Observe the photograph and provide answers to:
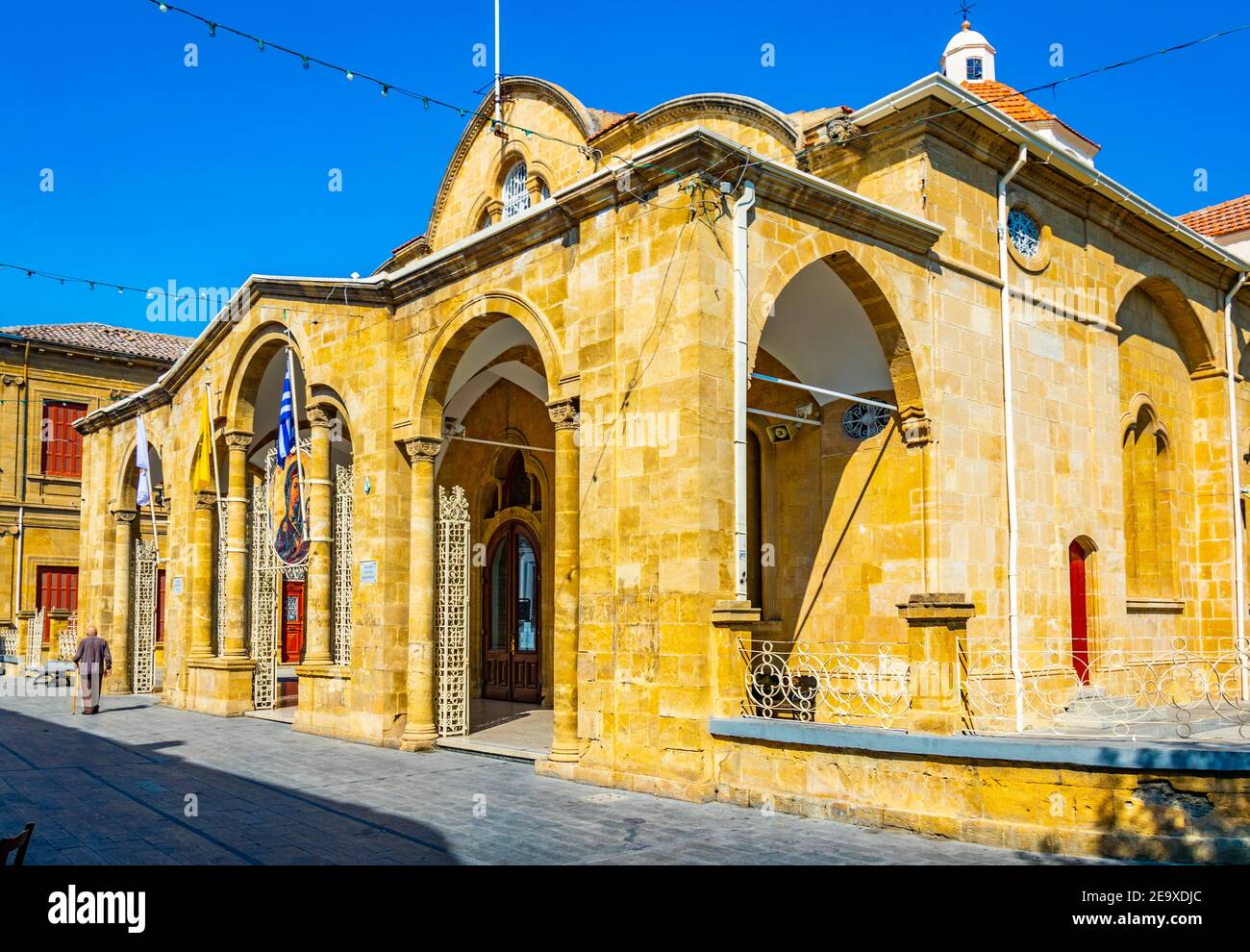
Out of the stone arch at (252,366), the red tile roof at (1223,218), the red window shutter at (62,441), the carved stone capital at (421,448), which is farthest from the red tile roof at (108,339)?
the red tile roof at (1223,218)

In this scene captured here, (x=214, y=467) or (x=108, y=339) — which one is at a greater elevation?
(x=108, y=339)

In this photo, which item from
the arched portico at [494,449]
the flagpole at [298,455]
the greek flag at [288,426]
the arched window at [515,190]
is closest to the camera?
the arched portico at [494,449]

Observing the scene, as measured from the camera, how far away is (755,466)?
1370cm

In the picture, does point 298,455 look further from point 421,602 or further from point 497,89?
point 497,89

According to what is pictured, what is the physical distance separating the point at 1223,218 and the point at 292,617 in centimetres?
2316

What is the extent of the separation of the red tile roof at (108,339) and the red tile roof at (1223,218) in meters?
27.5

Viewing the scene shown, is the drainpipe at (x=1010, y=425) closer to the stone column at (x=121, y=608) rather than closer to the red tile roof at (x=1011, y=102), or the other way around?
the red tile roof at (x=1011, y=102)

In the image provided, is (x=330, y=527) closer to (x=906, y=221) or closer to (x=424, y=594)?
(x=424, y=594)

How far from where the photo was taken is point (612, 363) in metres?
9.81

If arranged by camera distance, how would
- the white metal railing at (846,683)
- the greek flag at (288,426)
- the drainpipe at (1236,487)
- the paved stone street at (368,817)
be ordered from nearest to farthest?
the paved stone street at (368,817), the white metal railing at (846,683), the greek flag at (288,426), the drainpipe at (1236,487)

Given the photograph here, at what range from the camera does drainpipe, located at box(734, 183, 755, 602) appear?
9.02 metres

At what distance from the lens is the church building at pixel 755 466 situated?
878cm

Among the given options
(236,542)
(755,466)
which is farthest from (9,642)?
(755,466)

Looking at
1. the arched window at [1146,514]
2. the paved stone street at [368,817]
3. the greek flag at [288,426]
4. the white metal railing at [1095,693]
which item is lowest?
the paved stone street at [368,817]
